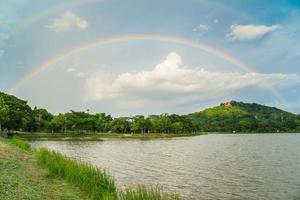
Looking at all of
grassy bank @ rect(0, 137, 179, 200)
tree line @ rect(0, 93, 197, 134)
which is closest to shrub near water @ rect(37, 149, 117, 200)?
grassy bank @ rect(0, 137, 179, 200)

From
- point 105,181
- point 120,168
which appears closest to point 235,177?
point 120,168

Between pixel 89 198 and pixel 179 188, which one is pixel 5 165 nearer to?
pixel 89 198

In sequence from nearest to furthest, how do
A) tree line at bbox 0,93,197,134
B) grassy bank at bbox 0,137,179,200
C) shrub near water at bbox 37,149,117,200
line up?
1. grassy bank at bbox 0,137,179,200
2. shrub near water at bbox 37,149,117,200
3. tree line at bbox 0,93,197,134

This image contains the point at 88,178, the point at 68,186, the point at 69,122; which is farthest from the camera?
the point at 69,122

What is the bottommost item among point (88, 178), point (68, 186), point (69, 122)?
point (68, 186)

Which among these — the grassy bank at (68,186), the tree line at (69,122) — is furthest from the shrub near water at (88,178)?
the tree line at (69,122)

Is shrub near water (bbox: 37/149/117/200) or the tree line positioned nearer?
shrub near water (bbox: 37/149/117/200)

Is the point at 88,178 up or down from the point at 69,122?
down

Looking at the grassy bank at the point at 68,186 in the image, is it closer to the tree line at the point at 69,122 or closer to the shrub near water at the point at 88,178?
the shrub near water at the point at 88,178

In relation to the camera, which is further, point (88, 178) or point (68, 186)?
point (68, 186)

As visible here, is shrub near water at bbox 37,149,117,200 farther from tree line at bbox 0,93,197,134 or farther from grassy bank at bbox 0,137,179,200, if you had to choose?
tree line at bbox 0,93,197,134

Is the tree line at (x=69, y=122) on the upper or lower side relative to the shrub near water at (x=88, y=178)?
upper

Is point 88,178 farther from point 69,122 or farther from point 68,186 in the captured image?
point 69,122

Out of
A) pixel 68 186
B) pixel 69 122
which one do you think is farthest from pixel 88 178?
pixel 69 122
